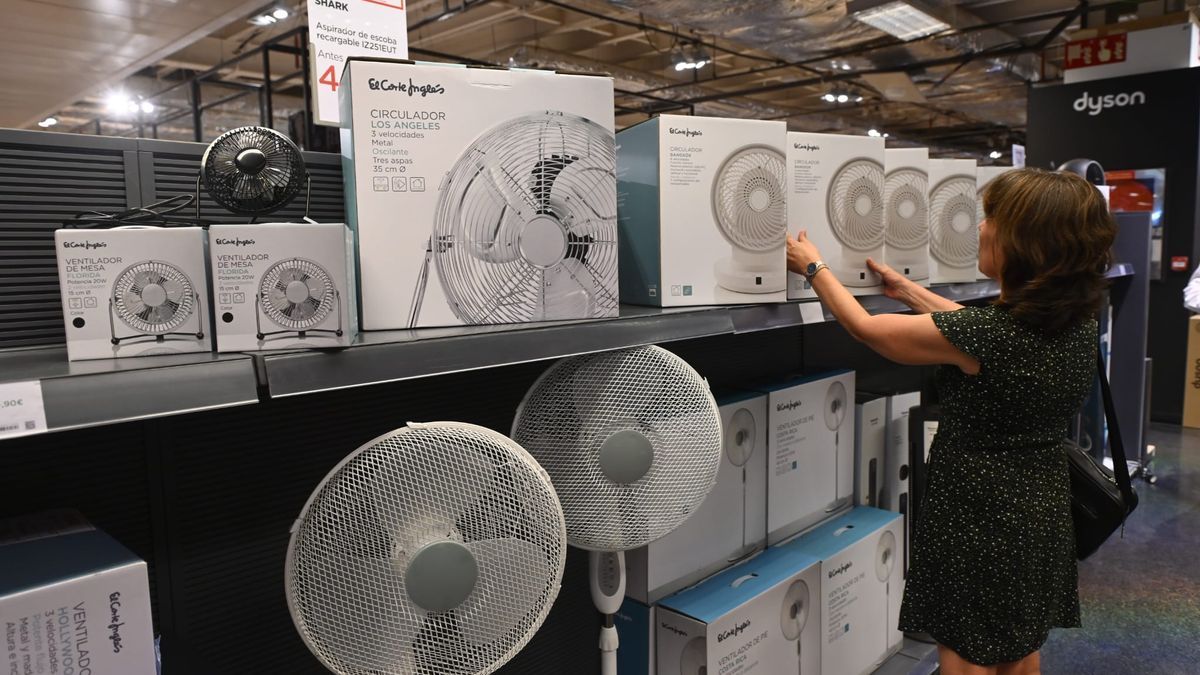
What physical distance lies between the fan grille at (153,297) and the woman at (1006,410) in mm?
1280

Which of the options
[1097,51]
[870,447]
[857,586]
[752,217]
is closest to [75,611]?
[752,217]

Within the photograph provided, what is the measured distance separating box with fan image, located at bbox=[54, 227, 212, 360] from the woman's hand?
125 cm

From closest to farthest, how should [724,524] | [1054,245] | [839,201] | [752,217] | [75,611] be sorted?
[75,611] → [1054,245] → [752,217] → [839,201] → [724,524]

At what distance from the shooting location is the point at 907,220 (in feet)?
6.89

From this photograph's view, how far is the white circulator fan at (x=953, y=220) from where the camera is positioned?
2312 mm

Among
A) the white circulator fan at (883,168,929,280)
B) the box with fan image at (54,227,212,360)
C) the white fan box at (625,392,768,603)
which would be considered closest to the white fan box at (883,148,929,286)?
the white circulator fan at (883,168,929,280)

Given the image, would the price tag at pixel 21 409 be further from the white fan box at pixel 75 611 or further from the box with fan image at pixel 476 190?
the box with fan image at pixel 476 190

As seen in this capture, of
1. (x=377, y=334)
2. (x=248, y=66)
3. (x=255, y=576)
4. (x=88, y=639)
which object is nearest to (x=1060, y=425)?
(x=377, y=334)

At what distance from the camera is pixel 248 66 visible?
9.15 metres

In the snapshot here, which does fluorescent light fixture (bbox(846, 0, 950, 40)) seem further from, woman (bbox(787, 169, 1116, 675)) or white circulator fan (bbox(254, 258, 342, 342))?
white circulator fan (bbox(254, 258, 342, 342))

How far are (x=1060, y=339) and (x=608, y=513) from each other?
1090mm

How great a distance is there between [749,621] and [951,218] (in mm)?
1353

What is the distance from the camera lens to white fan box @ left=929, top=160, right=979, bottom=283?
7.55 feet

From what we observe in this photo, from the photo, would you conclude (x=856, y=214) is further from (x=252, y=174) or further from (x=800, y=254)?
(x=252, y=174)
